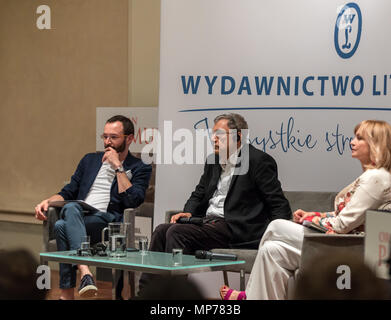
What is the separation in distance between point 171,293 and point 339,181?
3.77 m

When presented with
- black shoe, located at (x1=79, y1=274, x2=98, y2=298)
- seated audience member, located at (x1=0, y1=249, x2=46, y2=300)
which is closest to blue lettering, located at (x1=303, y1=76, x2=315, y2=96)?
black shoe, located at (x1=79, y1=274, x2=98, y2=298)

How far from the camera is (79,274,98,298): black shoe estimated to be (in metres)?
4.03

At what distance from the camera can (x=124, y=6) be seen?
19.8ft

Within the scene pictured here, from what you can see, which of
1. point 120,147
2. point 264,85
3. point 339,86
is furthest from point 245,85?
point 120,147

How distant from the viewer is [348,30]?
4559 millimetres

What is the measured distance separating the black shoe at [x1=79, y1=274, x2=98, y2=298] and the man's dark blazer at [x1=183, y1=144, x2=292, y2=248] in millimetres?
926

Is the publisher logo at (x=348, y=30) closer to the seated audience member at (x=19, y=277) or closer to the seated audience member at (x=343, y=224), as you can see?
the seated audience member at (x=343, y=224)

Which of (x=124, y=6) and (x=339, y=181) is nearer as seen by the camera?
(x=339, y=181)

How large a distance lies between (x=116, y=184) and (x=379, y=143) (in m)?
2.14

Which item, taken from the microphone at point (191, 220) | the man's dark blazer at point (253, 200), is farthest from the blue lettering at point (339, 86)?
the microphone at point (191, 220)

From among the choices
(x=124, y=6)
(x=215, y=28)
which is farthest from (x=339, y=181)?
(x=124, y=6)

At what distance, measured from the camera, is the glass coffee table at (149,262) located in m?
3.31
